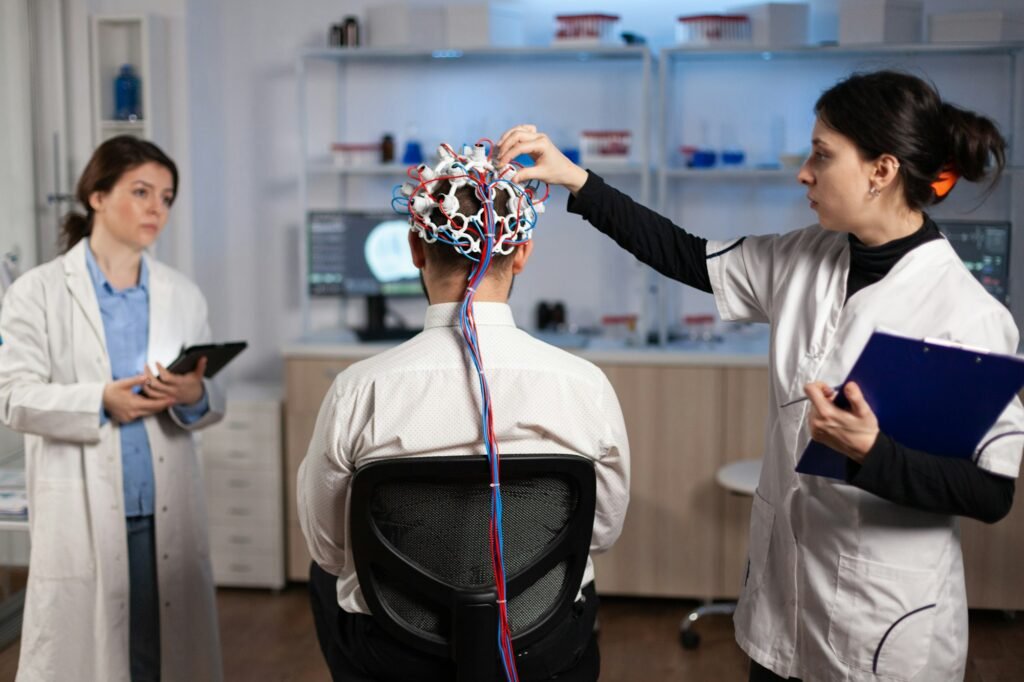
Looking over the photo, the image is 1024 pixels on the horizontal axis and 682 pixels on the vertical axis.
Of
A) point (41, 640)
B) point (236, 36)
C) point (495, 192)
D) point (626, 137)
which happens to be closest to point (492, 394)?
point (495, 192)

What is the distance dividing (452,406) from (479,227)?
0.81 feet

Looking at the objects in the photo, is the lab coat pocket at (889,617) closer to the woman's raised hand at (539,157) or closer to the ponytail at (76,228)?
the woman's raised hand at (539,157)

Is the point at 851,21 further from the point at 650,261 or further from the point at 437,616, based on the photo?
the point at 437,616

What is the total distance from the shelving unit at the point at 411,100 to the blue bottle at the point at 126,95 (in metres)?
0.56

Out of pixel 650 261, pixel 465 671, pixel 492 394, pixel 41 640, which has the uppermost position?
pixel 650 261

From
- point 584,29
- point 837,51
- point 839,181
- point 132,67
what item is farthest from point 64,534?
point 837,51

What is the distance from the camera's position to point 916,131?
5.18 feet

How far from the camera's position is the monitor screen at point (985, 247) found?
11.6 feet

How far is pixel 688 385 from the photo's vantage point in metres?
3.60

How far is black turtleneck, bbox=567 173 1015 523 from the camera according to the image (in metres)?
1.52

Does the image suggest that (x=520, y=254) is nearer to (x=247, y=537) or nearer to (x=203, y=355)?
(x=203, y=355)

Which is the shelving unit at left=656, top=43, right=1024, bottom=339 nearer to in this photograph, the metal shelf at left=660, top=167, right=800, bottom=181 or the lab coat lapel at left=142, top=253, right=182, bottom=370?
the metal shelf at left=660, top=167, right=800, bottom=181

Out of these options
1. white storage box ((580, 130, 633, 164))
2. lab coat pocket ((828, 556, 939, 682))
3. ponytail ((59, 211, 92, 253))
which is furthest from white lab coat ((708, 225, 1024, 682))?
white storage box ((580, 130, 633, 164))

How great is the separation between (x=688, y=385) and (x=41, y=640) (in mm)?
2071
